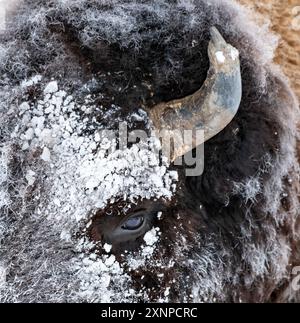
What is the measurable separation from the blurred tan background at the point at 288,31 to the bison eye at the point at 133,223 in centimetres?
137

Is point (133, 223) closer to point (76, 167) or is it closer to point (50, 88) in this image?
point (76, 167)

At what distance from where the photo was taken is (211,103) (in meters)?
2.62

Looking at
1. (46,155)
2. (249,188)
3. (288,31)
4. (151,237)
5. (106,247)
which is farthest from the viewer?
(288,31)

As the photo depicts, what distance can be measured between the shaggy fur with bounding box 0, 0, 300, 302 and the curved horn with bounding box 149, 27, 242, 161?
0.29 feet

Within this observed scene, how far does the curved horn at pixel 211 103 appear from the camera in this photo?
2.57m

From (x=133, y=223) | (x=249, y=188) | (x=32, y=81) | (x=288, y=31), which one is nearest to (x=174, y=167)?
(x=133, y=223)

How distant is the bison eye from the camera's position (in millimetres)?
2703

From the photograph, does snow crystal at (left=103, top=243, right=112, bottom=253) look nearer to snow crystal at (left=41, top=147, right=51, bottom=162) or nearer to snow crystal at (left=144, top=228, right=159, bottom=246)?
snow crystal at (left=144, top=228, right=159, bottom=246)

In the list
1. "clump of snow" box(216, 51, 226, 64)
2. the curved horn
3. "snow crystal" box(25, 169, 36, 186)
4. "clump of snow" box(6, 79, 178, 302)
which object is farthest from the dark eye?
"clump of snow" box(216, 51, 226, 64)

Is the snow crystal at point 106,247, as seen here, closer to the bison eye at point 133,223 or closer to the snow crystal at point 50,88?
the bison eye at point 133,223

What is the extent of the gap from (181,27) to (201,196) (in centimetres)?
86

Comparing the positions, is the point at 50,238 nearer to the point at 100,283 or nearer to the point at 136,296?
the point at 100,283
